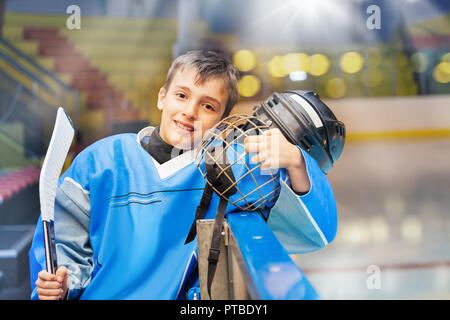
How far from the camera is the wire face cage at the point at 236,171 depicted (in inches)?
29.8

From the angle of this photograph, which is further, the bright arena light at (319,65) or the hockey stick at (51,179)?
the bright arena light at (319,65)

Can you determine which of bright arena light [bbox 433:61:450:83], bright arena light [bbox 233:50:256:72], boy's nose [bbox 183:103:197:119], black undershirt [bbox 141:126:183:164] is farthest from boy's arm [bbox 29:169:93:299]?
bright arena light [bbox 433:61:450:83]

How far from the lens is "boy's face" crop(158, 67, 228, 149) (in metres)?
0.88

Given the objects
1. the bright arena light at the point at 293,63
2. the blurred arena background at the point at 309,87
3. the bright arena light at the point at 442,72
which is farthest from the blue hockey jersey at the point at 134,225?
the bright arena light at the point at 442,72

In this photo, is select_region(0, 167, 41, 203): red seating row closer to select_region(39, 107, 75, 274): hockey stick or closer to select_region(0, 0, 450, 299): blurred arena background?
select_region(0, 0, 450, 299): blurred arena background

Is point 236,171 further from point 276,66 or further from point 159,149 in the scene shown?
point 276,66

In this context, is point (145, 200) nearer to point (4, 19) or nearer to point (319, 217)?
point (319, 217)

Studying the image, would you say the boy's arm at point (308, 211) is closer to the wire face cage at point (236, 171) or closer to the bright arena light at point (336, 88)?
the wire face cage at point (236, 171)

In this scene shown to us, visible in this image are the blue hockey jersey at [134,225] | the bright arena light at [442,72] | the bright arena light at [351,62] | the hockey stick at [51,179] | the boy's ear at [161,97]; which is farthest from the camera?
the bright arena light at [442,72]

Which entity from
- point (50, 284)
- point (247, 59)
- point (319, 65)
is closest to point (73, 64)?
point (247, 59)

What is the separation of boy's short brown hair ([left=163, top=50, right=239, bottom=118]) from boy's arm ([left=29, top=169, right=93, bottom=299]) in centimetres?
31

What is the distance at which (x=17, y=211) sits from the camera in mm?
2484

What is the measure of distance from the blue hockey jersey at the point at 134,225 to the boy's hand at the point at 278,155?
0.09 feet

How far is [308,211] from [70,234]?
0.49 metres
